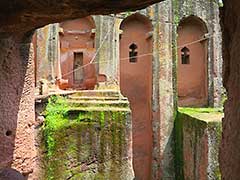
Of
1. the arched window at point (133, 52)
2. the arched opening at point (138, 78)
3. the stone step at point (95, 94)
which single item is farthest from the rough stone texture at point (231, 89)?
the arched window at point (133, 52)

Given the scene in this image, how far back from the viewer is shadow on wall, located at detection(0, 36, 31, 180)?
4.41 m

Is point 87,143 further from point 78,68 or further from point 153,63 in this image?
point 153,63

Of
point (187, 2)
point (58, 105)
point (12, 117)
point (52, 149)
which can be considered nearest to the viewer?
point (12, 117)

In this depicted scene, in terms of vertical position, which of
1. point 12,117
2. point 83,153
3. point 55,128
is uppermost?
point 12,117

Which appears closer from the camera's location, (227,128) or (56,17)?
(227,128)

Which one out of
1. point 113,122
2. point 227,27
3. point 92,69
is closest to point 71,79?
point 92,69

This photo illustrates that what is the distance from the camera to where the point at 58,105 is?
31.2ft

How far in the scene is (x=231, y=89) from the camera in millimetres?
3088

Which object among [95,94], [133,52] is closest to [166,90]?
[133,52]

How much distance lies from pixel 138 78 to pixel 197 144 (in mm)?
4945

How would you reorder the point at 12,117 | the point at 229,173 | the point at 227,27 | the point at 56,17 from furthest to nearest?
the point at 12,117 < the point at 56,17 < the point at 227,27 < the point at 229,173

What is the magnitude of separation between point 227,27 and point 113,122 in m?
6.01

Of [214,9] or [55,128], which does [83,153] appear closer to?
[55,128]

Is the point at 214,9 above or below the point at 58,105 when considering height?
above
